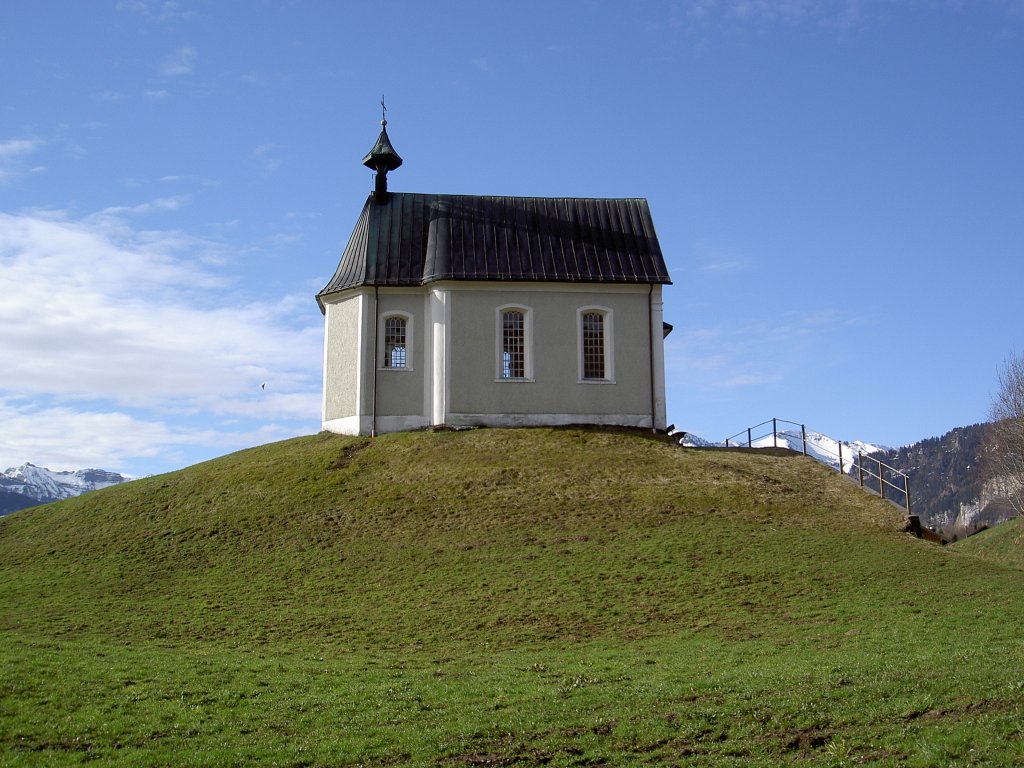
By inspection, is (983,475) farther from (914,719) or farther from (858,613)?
(914,719)

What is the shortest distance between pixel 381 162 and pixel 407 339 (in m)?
8.65

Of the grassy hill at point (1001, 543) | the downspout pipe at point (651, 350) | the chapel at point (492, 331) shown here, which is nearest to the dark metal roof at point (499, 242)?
the chapel at point (492, 331)

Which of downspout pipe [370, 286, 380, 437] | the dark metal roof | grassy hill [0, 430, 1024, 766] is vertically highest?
the dark metal roof

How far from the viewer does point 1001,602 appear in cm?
2103

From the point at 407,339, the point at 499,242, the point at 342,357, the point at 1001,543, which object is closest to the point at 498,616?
the point at 407,339

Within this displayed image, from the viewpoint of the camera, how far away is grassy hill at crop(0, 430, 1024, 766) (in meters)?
12.2

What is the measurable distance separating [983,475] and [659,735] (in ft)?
176

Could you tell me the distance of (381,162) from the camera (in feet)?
139

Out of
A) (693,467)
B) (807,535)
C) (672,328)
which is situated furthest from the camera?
(672,328)

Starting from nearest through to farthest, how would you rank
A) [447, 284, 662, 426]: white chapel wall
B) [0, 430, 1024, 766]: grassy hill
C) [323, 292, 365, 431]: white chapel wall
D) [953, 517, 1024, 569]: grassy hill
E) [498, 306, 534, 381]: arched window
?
[0, 430, 1024, 766]: grassy hill → [447, 284, 662, 426]: white chapel wall → [498, 306, 534, 381]: arched window → [323, 292, 365, 431]: white chapel wall → [953, 517, 1024, 569]: grassy hill

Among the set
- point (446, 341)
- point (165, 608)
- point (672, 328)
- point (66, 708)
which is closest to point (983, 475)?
point (672, 328)

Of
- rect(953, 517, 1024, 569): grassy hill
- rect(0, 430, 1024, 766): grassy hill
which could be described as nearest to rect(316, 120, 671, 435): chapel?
rect(0, 430, 1024, 766): grassy hill

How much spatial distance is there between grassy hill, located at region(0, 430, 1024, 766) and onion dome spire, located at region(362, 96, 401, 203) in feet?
36.5

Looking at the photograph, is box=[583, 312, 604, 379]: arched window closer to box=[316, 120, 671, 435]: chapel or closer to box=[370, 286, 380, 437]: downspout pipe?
box=[316, 120, 671, 435]: chapel
